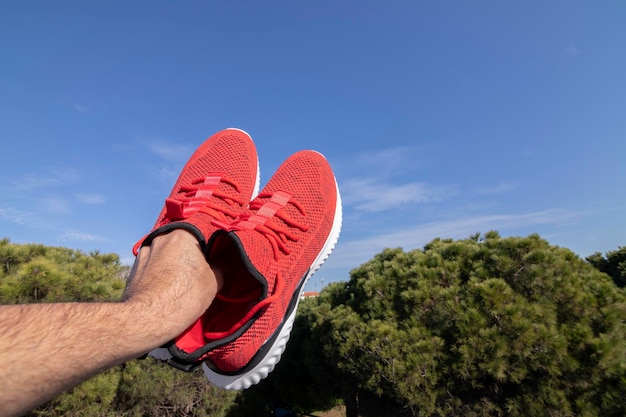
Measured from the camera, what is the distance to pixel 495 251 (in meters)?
3.71

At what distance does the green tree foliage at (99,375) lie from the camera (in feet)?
10.1

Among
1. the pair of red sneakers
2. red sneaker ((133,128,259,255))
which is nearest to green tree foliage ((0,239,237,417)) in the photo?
red sneaker ((133,128,259,255))

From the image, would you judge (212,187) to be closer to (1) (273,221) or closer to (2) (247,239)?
(1) (273,221)

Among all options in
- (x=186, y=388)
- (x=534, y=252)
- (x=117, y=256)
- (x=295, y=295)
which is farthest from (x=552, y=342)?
(x=117, y=256)

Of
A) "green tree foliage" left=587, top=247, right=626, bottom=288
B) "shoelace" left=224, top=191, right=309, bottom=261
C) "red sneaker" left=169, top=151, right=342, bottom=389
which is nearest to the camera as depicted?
"red sneaker" left=169, top=151, right=342, bottom=389

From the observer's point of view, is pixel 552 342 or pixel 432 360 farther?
pixel 432 360

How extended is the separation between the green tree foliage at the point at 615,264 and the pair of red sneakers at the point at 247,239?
24.2ft

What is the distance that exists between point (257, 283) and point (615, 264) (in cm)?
894

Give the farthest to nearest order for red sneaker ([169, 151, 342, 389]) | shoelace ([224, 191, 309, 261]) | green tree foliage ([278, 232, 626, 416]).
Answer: green tree foliage ([278, 232, 626, 416])
shoelace ([224, 191, 309, 261])
red sneaker ([169, 151, 342, 389])

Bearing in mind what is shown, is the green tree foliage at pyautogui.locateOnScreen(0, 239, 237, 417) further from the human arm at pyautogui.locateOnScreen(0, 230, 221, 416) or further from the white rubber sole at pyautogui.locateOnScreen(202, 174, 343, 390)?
the human arm at pyautogui.locateOnScreen(0, 230, 221, 416)

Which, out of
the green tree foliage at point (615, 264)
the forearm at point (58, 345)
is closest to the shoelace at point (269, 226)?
the forearm at point (58, 345)

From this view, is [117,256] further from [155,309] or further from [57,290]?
[155,309]

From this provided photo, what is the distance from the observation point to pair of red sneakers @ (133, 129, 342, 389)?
3.97 feet

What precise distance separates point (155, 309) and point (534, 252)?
11.5 ft
